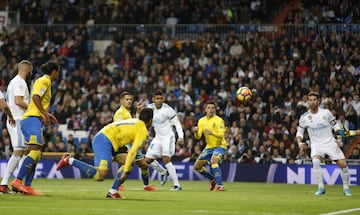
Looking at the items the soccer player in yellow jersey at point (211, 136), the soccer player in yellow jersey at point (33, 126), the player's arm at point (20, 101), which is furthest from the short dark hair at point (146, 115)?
the soccer player in yellow jersey at point (211, 136)

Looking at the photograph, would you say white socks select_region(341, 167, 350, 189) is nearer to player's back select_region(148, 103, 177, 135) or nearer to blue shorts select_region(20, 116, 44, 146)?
player's back select_region(148, 103, 177, 135)

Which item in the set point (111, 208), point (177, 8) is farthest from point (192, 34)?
point (111, 208)

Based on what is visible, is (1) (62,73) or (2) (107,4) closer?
(1) (62,73)

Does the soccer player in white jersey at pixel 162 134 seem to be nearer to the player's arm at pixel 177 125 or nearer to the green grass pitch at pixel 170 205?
the player's arm at pixel 177 125

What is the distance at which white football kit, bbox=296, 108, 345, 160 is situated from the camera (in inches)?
729

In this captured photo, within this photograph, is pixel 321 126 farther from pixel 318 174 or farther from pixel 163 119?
pixel 163 119

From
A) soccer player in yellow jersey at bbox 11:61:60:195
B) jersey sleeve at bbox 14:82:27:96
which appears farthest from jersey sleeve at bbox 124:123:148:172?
jersey sleeve at bbox 14:82:27:96

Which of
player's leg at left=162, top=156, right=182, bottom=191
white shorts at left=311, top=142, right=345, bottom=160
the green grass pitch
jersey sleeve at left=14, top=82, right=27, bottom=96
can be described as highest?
jersey sleeve at left=14, top=82, right=27, bottom=96

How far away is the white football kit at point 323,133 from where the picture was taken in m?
18.5

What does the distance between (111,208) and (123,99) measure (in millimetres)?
6222

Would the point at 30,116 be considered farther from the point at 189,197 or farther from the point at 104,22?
the point at 104,22

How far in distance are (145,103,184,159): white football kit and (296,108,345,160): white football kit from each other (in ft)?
11.9

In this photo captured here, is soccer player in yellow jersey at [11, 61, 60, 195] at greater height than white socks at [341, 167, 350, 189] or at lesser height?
greater

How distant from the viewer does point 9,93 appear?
16.3m
